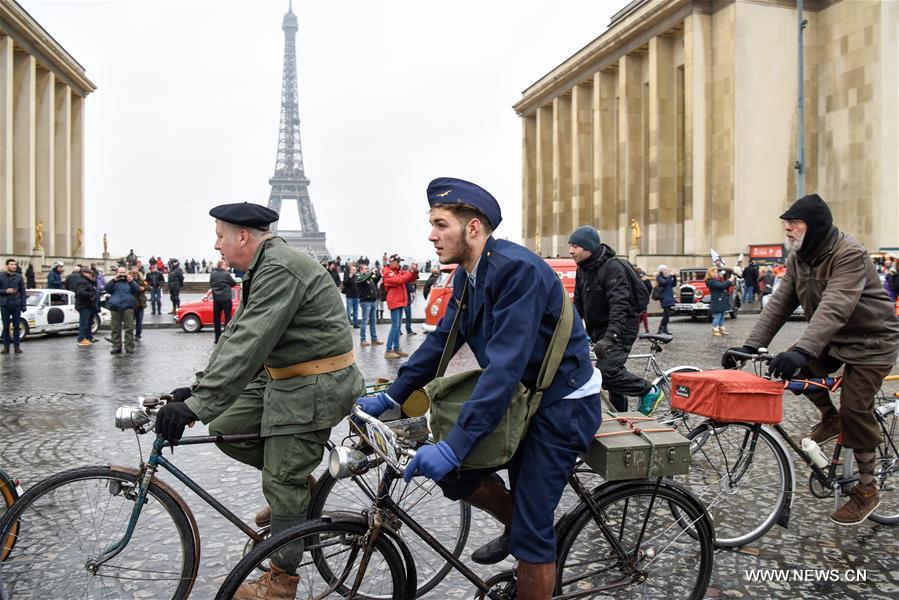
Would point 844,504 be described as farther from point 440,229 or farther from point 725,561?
point 440,229

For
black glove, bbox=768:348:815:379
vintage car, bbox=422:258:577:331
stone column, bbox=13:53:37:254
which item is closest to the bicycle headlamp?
black glove, bbox=768:348:815:379

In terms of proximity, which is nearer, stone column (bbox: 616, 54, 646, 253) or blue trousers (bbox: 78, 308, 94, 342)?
blue trousers (bbox: 78, 308, 94, 342)

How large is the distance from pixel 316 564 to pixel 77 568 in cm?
105

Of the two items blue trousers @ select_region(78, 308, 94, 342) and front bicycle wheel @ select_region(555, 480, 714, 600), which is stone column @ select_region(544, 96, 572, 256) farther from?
front bicycle wheel @ select_region(555, 480, 714, 600)

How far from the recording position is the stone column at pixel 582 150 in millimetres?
54844

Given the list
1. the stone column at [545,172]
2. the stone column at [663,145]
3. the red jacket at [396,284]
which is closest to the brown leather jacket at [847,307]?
the red jacket at [396,284]

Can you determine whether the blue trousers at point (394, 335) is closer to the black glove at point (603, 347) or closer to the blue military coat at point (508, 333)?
the black glove at point (603, 347)

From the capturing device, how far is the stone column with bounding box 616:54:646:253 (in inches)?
1841

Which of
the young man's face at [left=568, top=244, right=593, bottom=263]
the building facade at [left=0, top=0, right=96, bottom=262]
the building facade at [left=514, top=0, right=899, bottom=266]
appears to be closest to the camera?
the young man's face at [left=568, top=244, right=593, bottom=263]

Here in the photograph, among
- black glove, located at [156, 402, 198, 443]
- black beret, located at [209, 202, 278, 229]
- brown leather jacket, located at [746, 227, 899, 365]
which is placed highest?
black beret, located at [209, 202, 278, 229]

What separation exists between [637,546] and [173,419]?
6.40ft

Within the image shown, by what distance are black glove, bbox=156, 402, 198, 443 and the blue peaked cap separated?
1.22 metres

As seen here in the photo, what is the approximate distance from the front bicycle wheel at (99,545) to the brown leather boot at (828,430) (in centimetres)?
354

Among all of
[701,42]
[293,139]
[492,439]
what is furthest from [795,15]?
[293,139]
